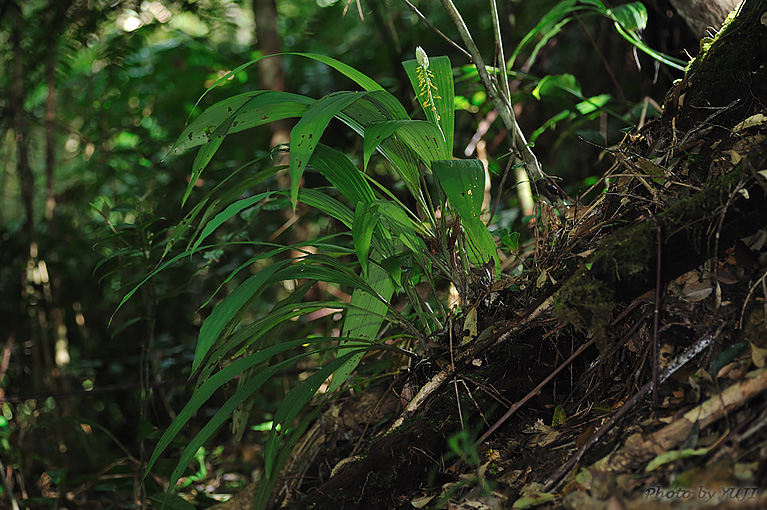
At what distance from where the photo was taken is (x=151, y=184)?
10.5ft

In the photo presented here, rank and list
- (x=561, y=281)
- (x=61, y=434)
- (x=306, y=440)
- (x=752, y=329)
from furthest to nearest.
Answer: (x=61, y=434), (x=306, y=440), (x=561, y=281), (x=752, y=329)

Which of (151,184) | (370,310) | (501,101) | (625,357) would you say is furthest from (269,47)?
(625,357)

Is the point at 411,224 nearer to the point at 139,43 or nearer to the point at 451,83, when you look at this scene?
the point at 451,83

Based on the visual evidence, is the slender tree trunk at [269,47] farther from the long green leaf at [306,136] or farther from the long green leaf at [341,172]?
the long green leaf at [306,136]

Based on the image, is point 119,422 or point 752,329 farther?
point 119,422

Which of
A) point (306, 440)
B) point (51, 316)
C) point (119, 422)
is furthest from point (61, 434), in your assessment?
point (306, 440)

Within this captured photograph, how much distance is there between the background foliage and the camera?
7.11ft

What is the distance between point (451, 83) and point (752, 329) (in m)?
0.66

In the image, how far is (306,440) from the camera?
1406 millimetres

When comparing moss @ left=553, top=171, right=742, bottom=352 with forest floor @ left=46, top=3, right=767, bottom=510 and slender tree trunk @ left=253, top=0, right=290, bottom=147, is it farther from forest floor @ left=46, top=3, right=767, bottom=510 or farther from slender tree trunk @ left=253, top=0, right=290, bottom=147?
slender tree trunk @ left=253, top=0, right=290, bottom=147

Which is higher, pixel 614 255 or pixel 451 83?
pixel 451 83

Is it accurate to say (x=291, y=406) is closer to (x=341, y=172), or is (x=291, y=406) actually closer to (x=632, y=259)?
(x=341, y=172)

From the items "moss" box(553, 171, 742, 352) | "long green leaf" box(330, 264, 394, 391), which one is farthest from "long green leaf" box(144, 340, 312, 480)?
"moss" box(553, 171, 742, 352)

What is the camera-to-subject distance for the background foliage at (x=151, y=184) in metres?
2.17
